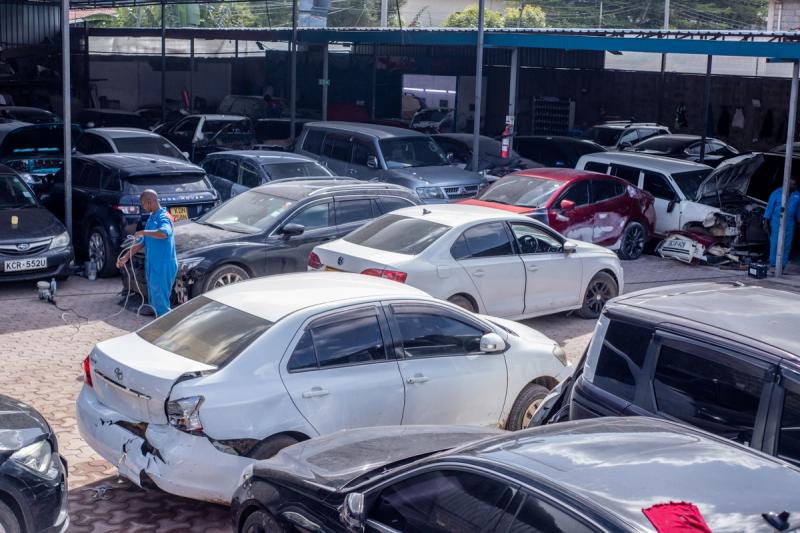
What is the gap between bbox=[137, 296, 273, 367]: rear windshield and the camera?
677 cm

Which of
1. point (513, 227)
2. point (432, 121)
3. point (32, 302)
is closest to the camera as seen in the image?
point (513, 227)

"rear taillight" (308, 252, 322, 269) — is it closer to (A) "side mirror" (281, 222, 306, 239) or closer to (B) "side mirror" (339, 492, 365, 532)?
(A) "side mirror" (281, 222, 306, 239)

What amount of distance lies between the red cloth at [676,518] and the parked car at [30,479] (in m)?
3.58

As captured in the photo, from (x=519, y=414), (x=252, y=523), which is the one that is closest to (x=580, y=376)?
Answer: (x=519, y=414)

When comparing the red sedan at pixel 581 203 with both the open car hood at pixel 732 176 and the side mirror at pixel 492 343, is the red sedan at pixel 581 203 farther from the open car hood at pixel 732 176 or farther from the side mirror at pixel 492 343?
the side mirror at pixel 492 343

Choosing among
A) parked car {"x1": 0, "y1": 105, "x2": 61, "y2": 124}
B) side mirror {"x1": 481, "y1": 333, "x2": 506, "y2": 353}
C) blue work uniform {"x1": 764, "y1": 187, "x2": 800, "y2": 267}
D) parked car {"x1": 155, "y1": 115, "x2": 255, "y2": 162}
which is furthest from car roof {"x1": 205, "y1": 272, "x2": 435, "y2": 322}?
parked car {"x1": 0, "y1": 105, "x2": 61, "y2": 124}

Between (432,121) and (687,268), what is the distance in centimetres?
1793

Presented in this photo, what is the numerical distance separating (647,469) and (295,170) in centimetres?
1308

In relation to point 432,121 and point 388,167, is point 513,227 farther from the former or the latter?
point 432,121

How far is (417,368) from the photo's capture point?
7.35 meters

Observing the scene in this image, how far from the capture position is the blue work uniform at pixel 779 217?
53.2ft

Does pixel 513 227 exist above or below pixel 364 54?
below

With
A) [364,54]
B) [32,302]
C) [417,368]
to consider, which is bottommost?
[32,302]

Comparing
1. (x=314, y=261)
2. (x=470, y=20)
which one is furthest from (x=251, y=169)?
(x=470, y=20)
